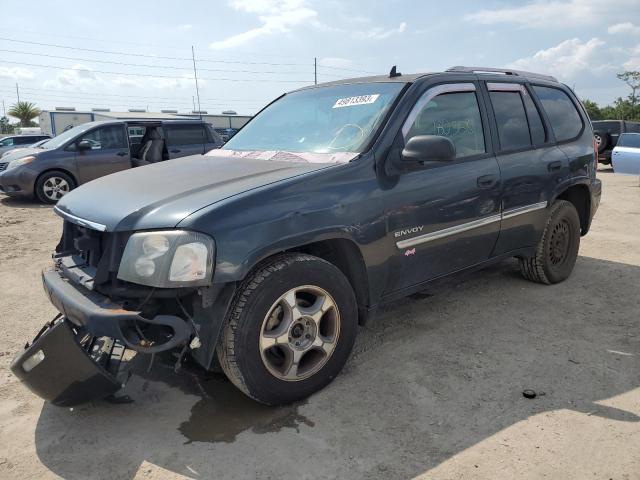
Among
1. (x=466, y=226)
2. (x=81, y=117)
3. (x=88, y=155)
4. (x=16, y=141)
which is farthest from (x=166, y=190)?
(x=81, y=117)

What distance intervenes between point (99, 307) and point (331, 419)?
1299 millimetres

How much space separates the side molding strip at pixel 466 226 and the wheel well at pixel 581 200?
0.65 meters

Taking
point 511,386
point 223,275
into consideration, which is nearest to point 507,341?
point 511,386

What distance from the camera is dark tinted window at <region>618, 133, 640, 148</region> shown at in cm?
1246

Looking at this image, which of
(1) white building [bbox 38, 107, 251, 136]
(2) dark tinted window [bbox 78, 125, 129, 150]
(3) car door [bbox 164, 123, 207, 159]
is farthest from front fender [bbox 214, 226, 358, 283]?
(1) white building [bbox 38, 107, 251, 136]

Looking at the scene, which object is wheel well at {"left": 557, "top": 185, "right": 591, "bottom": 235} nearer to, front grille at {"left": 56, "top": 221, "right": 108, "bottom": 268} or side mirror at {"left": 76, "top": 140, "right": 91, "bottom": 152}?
front grille at {"left": 56, "top": 221, "right": 108, "bottom": 268}

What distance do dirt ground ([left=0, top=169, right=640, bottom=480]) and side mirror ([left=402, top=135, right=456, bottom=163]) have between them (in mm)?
1311

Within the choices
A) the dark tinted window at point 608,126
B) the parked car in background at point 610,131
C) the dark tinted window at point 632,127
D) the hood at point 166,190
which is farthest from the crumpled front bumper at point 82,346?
the dark tinted window at point 632,127

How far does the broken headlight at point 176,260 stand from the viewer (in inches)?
92.0

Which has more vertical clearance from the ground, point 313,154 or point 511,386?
point 313,154

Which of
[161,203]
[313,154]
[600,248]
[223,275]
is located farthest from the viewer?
[600,248]

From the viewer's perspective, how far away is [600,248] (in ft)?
20.0

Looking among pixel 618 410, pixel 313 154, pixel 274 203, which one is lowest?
pixel 618 410

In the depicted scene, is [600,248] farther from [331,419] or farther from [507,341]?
[331,419]
